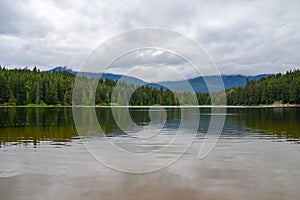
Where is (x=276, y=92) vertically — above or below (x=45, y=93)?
below

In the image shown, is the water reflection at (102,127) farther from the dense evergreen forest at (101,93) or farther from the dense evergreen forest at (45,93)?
the dense evergreen forest at (101,93)

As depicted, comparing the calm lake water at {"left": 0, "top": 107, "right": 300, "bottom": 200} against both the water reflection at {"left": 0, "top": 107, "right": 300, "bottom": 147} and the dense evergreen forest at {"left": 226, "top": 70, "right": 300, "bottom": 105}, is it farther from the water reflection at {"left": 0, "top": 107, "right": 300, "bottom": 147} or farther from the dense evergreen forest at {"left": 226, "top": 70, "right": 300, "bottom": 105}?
the dense evergreen forest at {"left": 226, "top": 70, "right": 300, "bottom": 105}

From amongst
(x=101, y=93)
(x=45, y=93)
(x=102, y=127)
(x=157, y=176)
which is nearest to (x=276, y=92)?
(x=101, y=93)

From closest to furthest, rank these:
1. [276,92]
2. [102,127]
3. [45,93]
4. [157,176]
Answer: [157,176] < [102,127] < [45,93] < [276,92]

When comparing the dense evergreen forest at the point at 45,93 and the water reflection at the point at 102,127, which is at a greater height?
the dense evergreen forest at the point at 45,93

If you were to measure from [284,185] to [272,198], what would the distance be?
1987 millimetres

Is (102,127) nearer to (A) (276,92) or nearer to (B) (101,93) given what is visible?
(B) (101,93)

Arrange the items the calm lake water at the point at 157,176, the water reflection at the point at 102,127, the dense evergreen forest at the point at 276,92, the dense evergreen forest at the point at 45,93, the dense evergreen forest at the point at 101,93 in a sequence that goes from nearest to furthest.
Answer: the calm lake water at the point at 157,176 < the water reflection at the point at 102,127 < the dense evergreen forest at the point at 45,93 < the dense evergreen forest at the point at 101,93 < the dense evergreen forest at the point at 276,92

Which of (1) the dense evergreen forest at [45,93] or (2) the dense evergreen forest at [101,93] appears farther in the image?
(2) the dense evergreen forest at [101,93]

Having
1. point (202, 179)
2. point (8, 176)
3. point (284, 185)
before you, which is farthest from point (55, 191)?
point (284, 185)

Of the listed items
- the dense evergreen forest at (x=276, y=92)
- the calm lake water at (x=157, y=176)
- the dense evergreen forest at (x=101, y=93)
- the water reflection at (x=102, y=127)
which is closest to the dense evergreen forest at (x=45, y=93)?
the dense evergreen forest at (x=101, y=93)

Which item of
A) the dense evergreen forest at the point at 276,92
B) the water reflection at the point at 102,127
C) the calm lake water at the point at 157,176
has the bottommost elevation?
the calm lake water at the point at 157,176

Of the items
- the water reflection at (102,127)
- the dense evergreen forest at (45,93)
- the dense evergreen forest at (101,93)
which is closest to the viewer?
the water reflection at (102,127)

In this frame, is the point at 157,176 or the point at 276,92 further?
the point at 276,92
